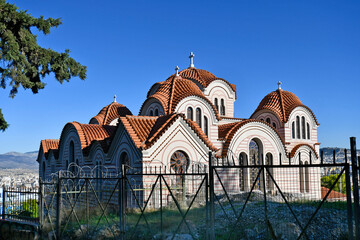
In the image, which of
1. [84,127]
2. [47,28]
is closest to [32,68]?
[47,28]

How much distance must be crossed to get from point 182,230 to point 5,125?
386 inches

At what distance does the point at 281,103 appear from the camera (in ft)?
95.3

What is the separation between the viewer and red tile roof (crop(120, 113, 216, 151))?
59.8 ft

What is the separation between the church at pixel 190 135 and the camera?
61.9 ft

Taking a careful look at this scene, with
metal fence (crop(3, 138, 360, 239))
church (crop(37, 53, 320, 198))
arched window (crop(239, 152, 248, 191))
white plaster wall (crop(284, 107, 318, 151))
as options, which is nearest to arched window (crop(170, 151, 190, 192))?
church (crop(37, 53, 320, 198))

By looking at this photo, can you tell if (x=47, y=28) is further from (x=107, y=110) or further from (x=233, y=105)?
(x=233, y=105)

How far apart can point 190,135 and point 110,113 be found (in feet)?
40.2

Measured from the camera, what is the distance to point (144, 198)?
56.2ft

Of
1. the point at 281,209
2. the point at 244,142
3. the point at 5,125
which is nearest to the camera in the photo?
the point at 281,209

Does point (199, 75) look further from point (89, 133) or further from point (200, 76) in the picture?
point (89, 133)

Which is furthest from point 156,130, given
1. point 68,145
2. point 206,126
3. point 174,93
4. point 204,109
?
point 68,145

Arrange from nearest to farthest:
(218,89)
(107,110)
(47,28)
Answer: (47,28), (218,89), (107,110)

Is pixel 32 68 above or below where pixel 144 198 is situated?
above

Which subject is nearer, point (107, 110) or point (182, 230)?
point (182, 230)
